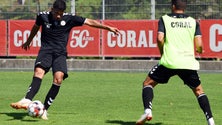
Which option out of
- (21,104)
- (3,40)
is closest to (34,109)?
(21,104)

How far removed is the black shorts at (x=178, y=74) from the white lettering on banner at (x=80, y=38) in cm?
1649

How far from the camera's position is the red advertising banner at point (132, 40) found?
26.2 m

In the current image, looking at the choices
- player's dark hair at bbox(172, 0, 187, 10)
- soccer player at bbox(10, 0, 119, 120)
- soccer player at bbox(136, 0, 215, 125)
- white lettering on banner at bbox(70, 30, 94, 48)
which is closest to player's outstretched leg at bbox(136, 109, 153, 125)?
soccer player at bbox(136, 0, 215, 125)

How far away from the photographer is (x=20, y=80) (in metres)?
20.6

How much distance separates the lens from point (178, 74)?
34.3 feet

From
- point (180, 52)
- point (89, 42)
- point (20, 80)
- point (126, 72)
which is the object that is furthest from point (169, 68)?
point (89, 42)

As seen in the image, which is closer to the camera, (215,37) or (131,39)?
(215,37)

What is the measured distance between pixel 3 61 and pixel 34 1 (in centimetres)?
298

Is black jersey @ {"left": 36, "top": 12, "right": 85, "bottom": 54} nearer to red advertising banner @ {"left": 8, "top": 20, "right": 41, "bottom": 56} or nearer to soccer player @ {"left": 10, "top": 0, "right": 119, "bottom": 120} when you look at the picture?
soccer player @ {"left": 10, "top": 0, "right": 119, "bottom": 120}

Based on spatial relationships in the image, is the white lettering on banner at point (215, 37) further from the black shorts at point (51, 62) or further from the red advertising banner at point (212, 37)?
the black shorts at point (51, 62)

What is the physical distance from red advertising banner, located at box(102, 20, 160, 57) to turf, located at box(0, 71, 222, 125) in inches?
161

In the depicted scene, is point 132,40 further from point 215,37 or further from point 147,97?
point 147,97

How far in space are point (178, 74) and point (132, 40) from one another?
52.8 ft

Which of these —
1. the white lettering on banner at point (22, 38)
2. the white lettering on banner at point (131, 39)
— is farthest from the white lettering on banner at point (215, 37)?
the white lettering on banner at point (22, 38)
